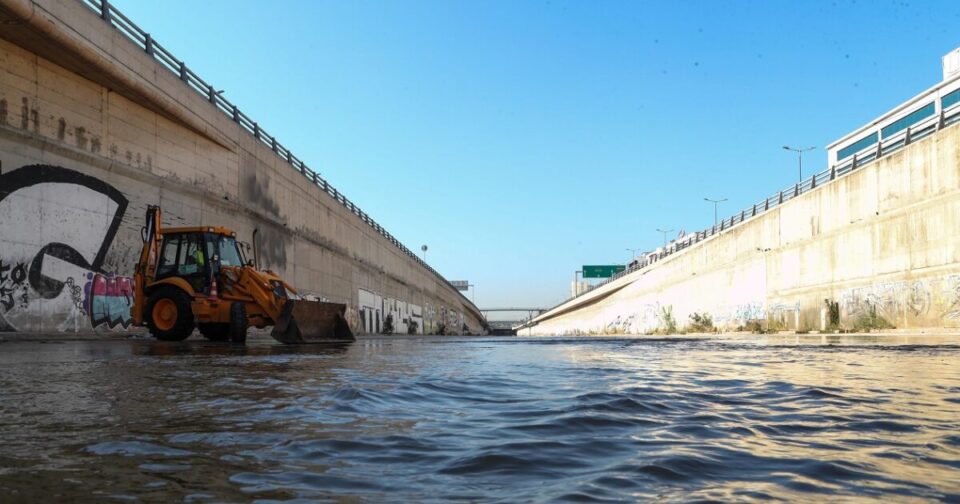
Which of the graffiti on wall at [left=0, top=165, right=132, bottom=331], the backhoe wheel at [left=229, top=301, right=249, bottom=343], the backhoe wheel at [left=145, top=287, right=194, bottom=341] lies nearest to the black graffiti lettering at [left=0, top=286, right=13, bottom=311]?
the graffiti on wall at [left=0, top=165, right=132, bottom=331]

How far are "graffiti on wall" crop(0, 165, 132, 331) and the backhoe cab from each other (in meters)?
2.84

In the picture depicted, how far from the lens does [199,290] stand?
15.8 m

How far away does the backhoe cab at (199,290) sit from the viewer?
15641mm

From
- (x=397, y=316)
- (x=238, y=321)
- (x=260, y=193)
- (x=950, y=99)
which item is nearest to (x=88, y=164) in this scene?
(x=238, y=321)

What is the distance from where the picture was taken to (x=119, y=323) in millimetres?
19469

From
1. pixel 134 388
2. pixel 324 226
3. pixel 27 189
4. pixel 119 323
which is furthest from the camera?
pixel 324 226

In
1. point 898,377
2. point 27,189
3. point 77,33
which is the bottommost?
point 898,377

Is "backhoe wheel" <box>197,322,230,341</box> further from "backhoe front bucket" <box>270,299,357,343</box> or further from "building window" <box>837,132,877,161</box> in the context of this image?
"building window" <box>837,132,877,161</box>

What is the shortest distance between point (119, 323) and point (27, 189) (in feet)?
15.3

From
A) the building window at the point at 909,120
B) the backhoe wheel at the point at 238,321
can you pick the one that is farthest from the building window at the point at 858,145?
the backhoe wheel at the point at 238,321

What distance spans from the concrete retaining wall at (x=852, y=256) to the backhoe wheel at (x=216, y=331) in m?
22.5

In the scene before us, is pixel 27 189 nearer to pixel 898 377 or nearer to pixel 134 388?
pixel 134 388

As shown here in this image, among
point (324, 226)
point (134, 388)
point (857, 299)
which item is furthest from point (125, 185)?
point (857, 299)

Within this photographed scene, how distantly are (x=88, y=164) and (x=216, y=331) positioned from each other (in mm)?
6518
